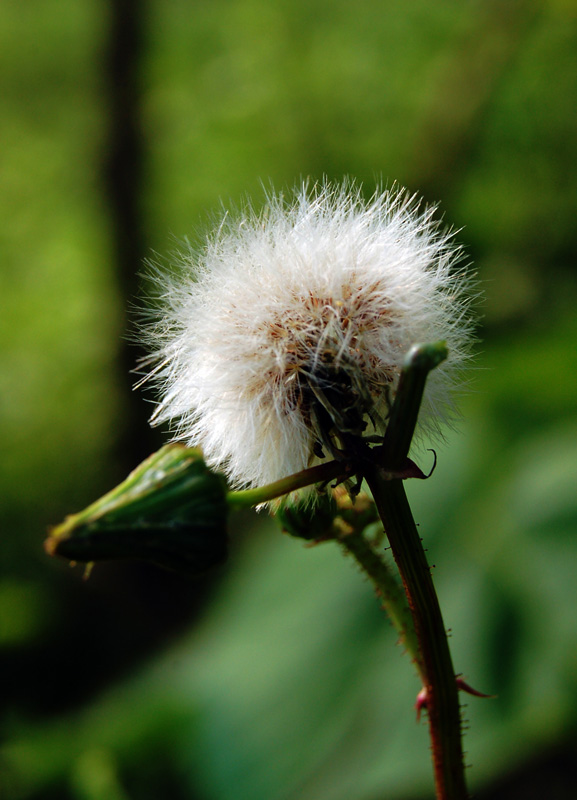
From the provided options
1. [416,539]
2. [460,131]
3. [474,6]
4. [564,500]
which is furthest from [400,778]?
[474,6]

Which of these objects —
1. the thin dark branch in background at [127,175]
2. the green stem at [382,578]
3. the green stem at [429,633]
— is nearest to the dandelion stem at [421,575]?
the green stem at [429,633]

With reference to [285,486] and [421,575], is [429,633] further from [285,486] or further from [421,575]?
[285,486]

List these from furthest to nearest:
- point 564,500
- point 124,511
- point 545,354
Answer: point 545,354 < point 564,500 < point 124,511

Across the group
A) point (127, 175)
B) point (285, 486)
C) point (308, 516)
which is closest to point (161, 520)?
point (285, 486)

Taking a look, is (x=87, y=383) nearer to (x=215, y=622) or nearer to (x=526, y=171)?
(x=215, y=622)

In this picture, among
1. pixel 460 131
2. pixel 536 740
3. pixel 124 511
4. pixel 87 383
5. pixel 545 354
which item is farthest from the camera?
pixel 87 383

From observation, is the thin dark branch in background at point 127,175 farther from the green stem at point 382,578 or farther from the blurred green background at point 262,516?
the green stem at point 382,578
